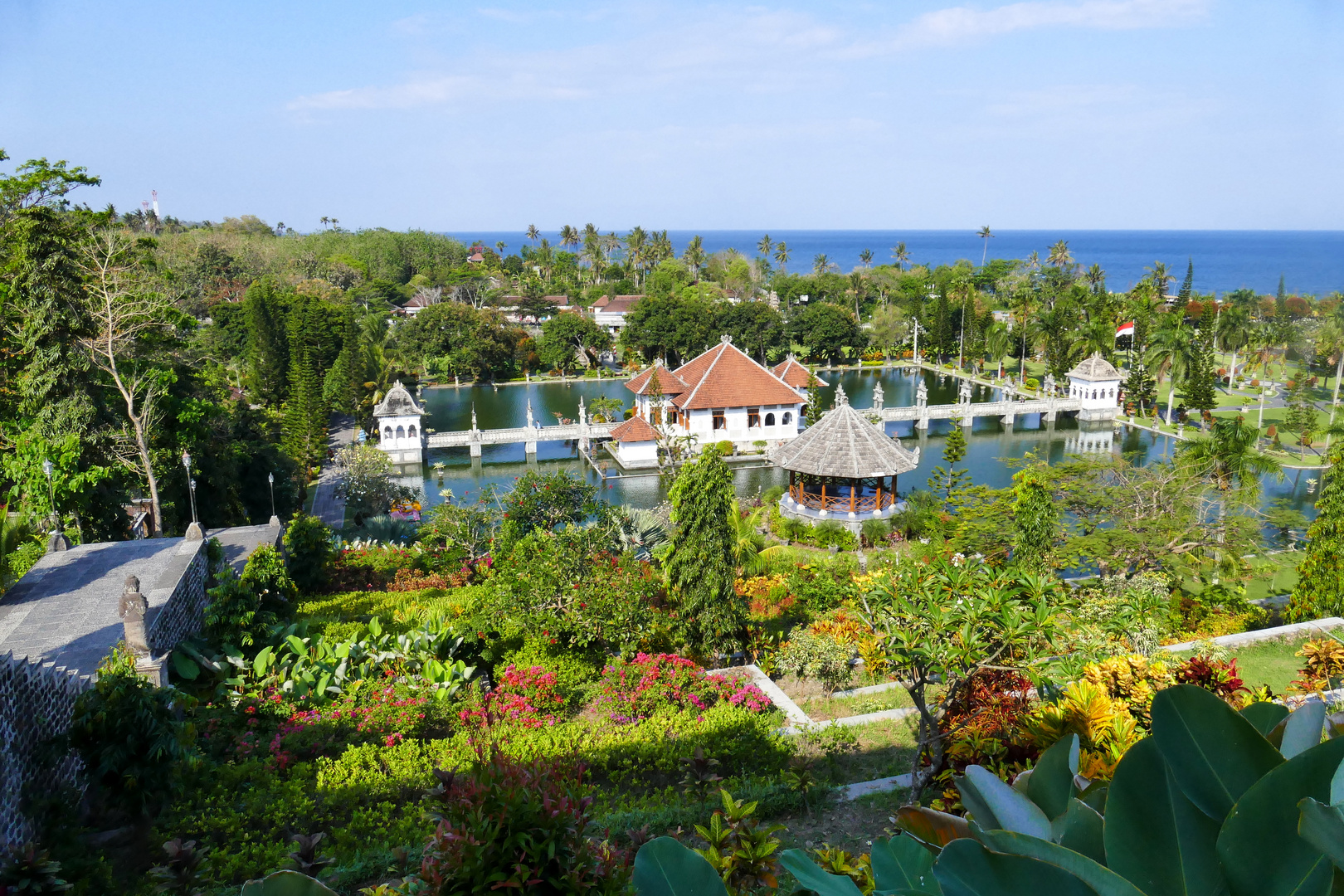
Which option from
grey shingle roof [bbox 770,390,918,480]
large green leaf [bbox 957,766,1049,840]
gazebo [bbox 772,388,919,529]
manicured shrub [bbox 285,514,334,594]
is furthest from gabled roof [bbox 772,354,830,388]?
large green leaf [bbox 957,766,1049,840]

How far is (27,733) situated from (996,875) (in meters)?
7.48

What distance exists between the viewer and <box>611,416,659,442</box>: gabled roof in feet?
98.6

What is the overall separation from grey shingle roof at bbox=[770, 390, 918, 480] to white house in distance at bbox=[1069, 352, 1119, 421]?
18437 millimetres

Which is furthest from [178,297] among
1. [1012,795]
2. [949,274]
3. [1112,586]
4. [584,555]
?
[949,274]

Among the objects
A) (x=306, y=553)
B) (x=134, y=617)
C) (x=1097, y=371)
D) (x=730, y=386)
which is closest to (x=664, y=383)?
(x=730, y=386)

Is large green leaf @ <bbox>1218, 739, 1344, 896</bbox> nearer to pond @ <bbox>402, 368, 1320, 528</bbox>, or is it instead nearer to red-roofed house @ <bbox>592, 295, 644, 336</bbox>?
pond @ <bbox>402, 368, 1320, 528</bbox>

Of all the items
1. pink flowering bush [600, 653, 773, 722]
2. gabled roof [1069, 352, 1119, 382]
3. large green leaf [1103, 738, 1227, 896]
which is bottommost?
gabled roof [1069, 352, 1119, 382]

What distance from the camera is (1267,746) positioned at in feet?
4.24

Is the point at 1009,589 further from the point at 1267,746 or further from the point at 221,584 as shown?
the point at 221,584

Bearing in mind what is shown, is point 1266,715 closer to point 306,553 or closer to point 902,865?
point 902,865

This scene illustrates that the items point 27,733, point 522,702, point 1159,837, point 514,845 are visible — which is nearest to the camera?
point 1159,837

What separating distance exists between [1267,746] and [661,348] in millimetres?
46856

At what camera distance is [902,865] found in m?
1.43

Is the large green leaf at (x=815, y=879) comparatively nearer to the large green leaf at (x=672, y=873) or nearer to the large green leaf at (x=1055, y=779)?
the large green leaf at (x=672, y=873)
